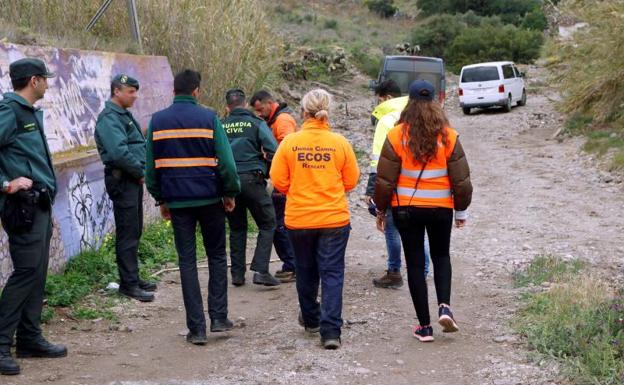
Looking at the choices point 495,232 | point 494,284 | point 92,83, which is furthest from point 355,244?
point 92,83

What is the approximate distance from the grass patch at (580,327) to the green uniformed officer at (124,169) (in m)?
3.26

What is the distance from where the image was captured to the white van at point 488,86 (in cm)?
2806

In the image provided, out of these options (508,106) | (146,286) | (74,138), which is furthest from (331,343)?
(508,106)

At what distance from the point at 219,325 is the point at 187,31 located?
25.5 feet

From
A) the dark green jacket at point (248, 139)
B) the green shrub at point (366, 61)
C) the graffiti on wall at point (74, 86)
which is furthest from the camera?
the green shrub at point (366, 61)

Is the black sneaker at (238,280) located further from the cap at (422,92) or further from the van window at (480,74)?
the van window at (480,74)

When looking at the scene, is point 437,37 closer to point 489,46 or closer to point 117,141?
point 489,46

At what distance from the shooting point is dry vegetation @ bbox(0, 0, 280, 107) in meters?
11.5

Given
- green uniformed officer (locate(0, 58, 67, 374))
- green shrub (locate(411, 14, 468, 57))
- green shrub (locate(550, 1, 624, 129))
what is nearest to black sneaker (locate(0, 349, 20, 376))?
green uniformed officer (locate(0, 58, 67, 374))

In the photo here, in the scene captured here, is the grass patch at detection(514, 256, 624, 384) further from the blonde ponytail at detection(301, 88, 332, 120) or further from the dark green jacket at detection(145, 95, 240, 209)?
the dark green jacket at detection(145, 95, 240, 209)

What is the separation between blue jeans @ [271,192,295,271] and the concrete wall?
1876 mm

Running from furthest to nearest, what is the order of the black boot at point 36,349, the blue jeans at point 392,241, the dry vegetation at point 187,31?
the dry vegetation at point 187,31 < the blue jeans at point 392,241 < the black boot at point 36,349

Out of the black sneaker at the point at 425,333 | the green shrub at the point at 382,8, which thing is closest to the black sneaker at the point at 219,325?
the black sneaker at the point at 425,333

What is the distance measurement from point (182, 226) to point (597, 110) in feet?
52.0
